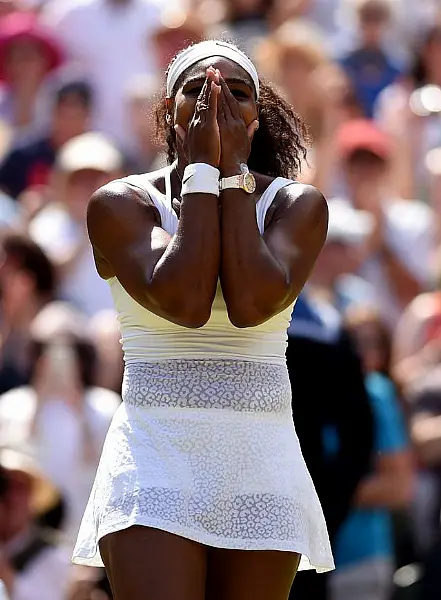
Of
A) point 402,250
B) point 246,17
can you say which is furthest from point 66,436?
point 246,17

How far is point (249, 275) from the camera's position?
12.2 ft

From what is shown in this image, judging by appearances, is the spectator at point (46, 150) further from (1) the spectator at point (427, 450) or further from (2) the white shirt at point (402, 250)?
(1) the spectator at point (427, 450)

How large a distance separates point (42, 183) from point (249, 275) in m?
6.89

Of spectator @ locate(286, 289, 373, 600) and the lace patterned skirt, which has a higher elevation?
the lace patterned skirt

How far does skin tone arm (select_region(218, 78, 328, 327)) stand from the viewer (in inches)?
147

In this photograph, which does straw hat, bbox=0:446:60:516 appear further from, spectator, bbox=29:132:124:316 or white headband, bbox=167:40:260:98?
white headband, bbox=167:40:260:98

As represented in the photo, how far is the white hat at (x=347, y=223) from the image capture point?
27.5 feet

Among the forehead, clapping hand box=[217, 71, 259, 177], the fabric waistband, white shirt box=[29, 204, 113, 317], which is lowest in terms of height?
white shirt box=[29, 204, 113, 317]

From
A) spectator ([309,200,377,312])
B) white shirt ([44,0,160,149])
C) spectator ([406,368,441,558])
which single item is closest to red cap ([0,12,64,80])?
white shirt ([44,0,160,149])

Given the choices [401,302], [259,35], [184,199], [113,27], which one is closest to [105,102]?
[113,27]

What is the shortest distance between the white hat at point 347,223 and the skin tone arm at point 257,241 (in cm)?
419

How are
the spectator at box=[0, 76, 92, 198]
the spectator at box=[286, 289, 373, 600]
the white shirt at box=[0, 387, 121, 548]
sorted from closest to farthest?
the spectator at box=[286, 289, 373, 600] → the white shirt at box=[0, 387, 121, 548] → the spectator at box=[0, 76, 92, 198]

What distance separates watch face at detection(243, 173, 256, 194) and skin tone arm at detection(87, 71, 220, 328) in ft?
0.27

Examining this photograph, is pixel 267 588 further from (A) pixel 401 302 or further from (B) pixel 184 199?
(A) pixel 401 302
